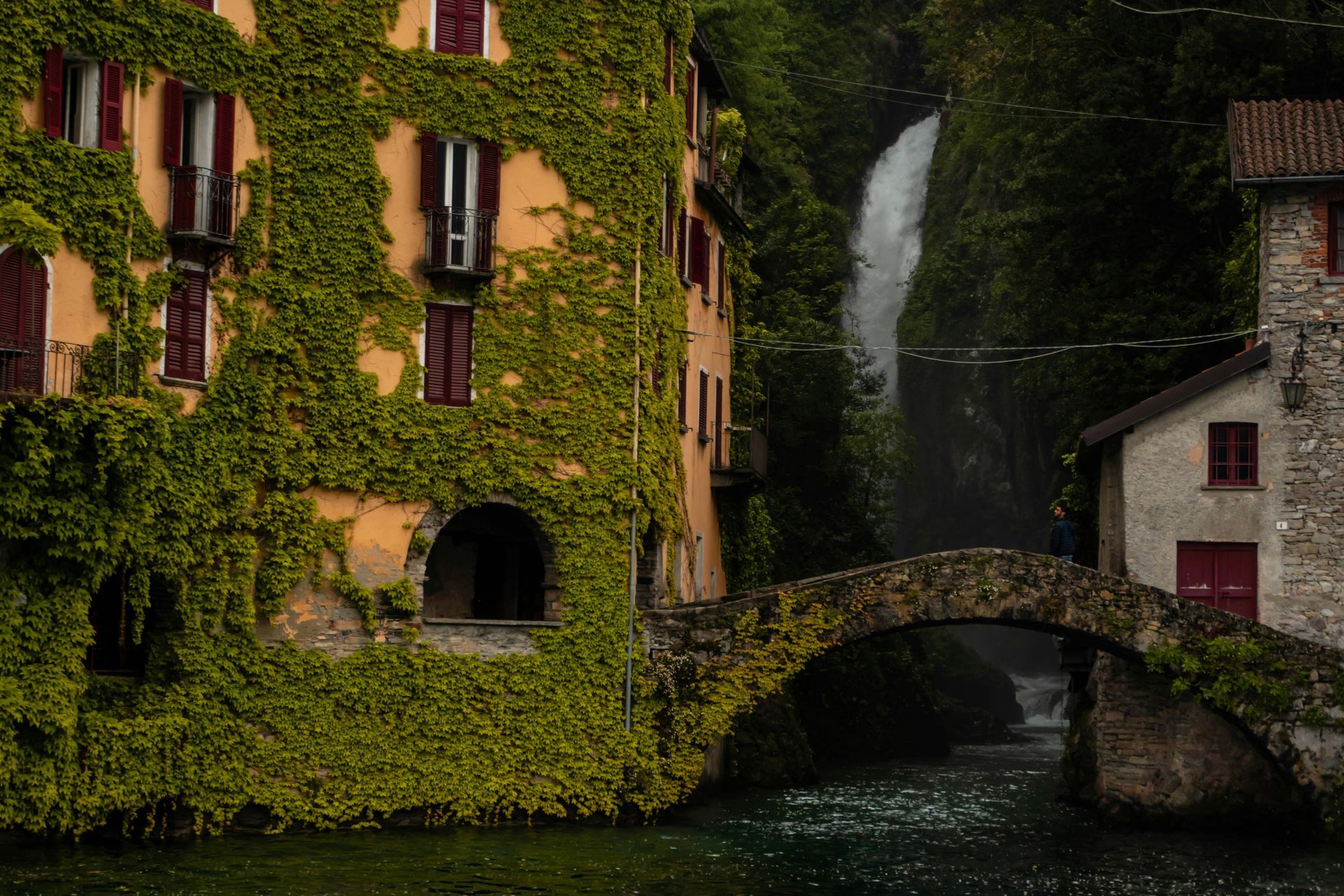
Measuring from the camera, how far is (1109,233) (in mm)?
44281

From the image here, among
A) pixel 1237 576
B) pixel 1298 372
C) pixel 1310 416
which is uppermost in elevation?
pixel 1298 372

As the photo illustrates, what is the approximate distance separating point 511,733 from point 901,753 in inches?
875

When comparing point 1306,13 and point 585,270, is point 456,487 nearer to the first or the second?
point 585,270

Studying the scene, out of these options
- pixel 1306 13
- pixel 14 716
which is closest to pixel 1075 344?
pixel 1306 13

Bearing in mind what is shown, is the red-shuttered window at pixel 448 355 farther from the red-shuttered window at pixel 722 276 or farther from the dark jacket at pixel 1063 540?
the dark jacket at pixel 1063 540

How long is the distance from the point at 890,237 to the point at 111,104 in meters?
52.3

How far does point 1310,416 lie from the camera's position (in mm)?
33031

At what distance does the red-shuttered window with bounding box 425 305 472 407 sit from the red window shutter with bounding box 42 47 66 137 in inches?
274

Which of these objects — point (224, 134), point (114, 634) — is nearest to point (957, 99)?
point (224, 134)

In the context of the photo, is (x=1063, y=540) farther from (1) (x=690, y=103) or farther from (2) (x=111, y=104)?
(2) (x=111, y=104)

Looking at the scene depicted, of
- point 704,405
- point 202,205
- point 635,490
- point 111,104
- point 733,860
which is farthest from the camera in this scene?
point 704,405

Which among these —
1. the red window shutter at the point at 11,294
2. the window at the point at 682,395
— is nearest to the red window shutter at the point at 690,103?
the window at the point at 682,395

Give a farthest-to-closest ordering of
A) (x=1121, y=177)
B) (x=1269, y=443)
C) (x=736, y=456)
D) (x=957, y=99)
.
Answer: (x=957, y=99)
(x=736, y=456)
(x=1121, y=177)
(x=1269, y=443)

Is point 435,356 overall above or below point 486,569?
above
